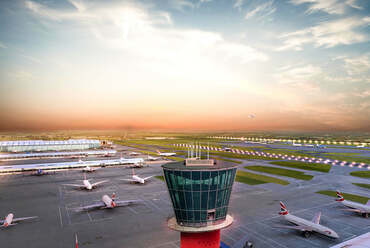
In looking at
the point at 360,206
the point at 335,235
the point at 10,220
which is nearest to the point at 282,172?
the point at 360,206

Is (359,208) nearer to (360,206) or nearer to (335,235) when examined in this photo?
(360,206)

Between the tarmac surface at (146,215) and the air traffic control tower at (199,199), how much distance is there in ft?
46.9

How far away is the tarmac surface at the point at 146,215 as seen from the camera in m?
40.4

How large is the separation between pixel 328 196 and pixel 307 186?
1008 cm

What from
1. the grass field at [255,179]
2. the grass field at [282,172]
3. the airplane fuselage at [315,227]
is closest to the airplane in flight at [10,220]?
the airplane fuselage at [315,227]

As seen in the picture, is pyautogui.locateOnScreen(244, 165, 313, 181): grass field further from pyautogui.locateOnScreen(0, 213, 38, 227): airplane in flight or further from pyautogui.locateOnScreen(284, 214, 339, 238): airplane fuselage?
pyautogui.locateOnScreen(0, 213, 38, 227): airplane in flight

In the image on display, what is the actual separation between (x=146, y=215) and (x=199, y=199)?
3080 cm

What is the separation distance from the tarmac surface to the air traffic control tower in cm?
1429

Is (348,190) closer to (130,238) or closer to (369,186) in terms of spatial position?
(369,186)

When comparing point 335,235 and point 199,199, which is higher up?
point 199,199

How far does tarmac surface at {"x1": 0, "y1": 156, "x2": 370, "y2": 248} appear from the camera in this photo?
4044cm

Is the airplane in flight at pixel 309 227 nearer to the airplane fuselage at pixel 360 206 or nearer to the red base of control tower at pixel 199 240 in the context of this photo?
the airplane fuselage at pixel 360 206

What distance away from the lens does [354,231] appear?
43.7 metres

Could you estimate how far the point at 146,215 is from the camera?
52.1 metres
